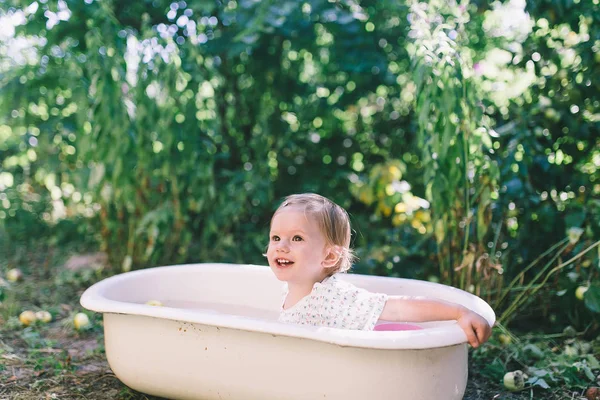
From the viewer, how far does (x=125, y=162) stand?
9.27ft

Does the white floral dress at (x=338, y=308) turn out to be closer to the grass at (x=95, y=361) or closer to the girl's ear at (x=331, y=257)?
the girl's ear at (x=331, y=257)

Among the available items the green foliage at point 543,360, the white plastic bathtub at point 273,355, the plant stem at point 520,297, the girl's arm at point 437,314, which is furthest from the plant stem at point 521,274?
the girl's arm at point 437,314

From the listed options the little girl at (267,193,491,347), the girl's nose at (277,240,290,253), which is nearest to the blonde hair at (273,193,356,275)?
the little girl at (267,193,491,347)

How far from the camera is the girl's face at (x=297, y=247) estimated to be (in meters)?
1.85

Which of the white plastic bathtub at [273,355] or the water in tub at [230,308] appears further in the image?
the water in tub at [230,308]

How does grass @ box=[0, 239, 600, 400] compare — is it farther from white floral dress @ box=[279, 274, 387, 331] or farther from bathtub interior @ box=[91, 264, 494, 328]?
white floral dress @ box=[279, 274, 387, 331]

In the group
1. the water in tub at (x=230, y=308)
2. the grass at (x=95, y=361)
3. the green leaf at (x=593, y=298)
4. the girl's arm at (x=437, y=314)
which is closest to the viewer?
the girl's arm at (x=437, y=314)

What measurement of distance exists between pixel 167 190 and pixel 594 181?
1.82 metres

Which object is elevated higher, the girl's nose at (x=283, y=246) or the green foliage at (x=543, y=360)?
the girl's nose at (x=283, y=246)

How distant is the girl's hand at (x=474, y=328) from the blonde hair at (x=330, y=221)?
430mm

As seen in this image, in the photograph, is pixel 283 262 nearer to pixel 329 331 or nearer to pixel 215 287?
pixel 329 331

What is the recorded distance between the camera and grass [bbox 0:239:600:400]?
2.02 meters

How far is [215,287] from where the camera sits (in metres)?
2.44

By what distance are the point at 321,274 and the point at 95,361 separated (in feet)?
3.04
